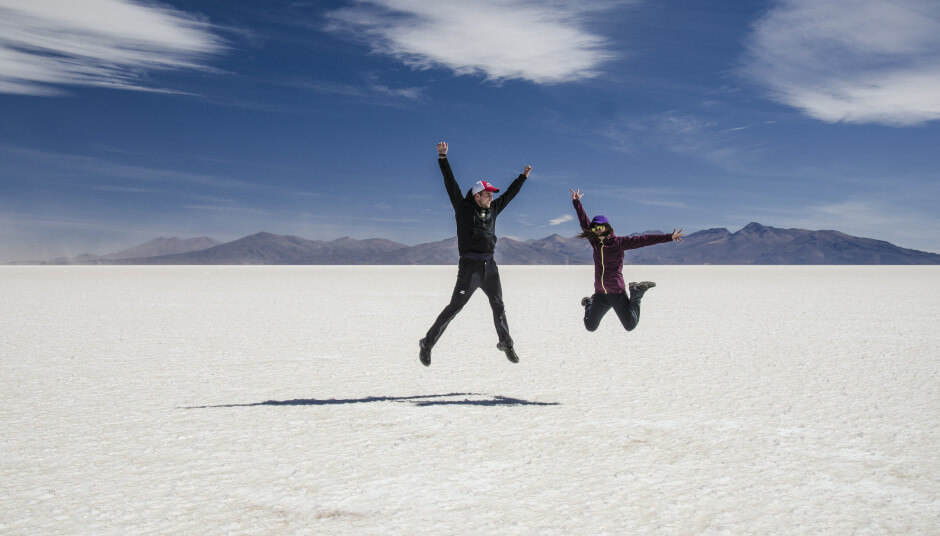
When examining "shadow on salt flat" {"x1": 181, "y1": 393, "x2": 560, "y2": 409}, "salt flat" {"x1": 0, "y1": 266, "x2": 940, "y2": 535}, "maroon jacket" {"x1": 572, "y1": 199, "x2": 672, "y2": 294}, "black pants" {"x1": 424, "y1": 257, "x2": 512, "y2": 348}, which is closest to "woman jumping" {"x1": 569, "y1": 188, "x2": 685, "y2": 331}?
"maroon jacket" {"x1": 572, "y1": 199, "x2": 672, "y2": 294}

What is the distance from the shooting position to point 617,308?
7.41 m

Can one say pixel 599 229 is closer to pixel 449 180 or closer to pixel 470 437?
pixel 449 180

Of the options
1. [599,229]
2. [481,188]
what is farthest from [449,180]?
[599,229]

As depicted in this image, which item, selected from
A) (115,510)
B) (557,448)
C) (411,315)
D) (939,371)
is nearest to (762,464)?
(557,448)

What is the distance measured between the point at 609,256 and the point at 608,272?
20 centimetres

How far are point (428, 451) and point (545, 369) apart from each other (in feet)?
11.5

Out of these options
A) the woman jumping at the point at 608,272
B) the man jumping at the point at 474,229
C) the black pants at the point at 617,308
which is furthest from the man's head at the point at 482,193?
the black pants at the point at 617,308

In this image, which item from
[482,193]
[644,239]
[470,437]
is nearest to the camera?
[470,437]

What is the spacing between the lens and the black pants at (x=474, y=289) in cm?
620

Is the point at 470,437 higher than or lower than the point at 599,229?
lower

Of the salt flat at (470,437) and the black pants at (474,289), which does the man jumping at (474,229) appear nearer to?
the black pants at (474,289)

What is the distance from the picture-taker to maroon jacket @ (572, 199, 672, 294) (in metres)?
7.09

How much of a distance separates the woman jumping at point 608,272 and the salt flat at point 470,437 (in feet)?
2.09

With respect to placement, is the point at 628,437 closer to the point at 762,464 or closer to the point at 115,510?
the point at 762,464
